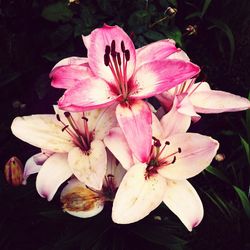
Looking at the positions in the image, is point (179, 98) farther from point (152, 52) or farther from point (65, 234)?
point (65, 234)

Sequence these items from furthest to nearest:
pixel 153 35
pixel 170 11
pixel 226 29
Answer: pixel 226 29, pixel 153 35, pixel 170 11

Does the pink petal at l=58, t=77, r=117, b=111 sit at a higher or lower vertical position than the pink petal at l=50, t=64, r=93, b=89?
lower

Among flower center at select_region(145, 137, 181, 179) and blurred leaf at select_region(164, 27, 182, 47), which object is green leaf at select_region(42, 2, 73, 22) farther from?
flower center at select_region(145, 137, 181, 179)

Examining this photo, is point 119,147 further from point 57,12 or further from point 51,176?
point 57,12

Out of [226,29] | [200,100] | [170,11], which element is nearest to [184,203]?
[200,100]

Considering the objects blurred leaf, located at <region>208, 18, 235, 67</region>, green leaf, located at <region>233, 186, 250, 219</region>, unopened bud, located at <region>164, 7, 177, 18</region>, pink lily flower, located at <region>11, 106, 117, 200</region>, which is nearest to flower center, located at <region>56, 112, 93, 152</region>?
pink lily flower, located at <region>11, 106, 117, 200</region>

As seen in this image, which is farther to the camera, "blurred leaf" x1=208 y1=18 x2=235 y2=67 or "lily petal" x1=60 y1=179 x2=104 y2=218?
"blurred leaf" x1=208 y1=18 x2=235 y2=67
